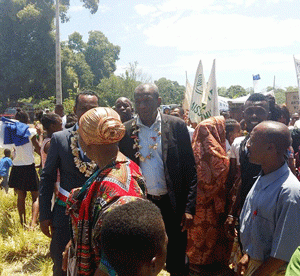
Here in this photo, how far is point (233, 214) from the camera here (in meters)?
3.45

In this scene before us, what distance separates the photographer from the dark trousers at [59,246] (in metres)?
2.96

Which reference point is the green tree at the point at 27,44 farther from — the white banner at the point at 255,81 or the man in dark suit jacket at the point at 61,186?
the man in dark suit jacket at the point at 61,186

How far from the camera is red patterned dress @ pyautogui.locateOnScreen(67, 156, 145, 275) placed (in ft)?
6.13

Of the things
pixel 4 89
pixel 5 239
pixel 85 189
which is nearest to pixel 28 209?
pixel 5 239

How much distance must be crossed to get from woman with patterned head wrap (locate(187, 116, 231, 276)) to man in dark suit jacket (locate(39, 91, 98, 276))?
1555mm

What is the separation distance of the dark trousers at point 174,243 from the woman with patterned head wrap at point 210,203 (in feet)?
2.05

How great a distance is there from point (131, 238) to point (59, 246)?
67.9 inches

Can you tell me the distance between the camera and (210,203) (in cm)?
423

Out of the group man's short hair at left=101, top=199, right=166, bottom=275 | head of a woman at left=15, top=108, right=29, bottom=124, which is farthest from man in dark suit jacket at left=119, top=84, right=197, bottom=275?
head of a woman at left=15, top=108, right=29, bottom=124

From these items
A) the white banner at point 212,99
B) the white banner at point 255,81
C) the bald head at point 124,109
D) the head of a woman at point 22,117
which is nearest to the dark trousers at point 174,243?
the bald head at point 124,109

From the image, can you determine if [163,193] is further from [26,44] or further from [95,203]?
[26,44]

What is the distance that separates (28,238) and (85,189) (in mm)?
3713

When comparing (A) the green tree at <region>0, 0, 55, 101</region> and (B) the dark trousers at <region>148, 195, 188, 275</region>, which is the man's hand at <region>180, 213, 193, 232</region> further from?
(A) the green tree at <region>0, 0, 55, 101</region>

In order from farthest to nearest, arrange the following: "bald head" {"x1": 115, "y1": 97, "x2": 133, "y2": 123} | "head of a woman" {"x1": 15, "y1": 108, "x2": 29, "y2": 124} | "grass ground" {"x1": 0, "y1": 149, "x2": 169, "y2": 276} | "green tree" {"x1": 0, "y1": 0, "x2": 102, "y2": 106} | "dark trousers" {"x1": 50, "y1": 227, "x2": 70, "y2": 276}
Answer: "green tree" {"x1": 0, "y1": 0, "x2": 102, "y2": 106} → "head of a woman" {"x1": 15, "y1": 108, "x2": 29, "y2": 124} → "bald head" {"x1": 115, "y1": 97, "x2": 133, "y2": 123} → "grass ground" {"x1": 0, "y1": 149, "x2": 169, "y2": 276} → "dark trousers" {"x1": 50, "y1": 227, "x2": 70, "y2": 276}
